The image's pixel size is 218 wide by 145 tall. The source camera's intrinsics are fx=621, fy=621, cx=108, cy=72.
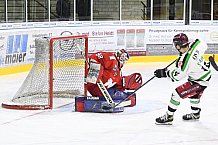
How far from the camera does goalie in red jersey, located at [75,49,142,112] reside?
6.97 metres

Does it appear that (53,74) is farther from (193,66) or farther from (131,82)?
(193,66)

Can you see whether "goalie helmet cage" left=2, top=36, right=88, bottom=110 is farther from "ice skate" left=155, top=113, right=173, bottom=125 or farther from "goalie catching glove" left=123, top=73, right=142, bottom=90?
"ice skate" left=155, top=113, right=173, bottom=125

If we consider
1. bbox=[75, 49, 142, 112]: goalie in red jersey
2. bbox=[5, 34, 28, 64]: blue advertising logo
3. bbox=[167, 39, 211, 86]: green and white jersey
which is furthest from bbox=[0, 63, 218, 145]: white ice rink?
bbox=[5, 34, 28, 64]: blue advertising logo

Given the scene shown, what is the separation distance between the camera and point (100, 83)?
22.8 ft

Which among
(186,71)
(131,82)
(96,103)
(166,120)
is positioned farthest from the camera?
(131,82)

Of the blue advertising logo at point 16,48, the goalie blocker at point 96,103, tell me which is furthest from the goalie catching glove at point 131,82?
the blue advertising logo at point 16,48

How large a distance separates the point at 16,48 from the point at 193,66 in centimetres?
513

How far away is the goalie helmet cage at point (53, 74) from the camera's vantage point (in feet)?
23.8

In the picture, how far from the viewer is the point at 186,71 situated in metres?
6.14

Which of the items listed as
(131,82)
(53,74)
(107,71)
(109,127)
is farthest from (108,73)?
(109,127)

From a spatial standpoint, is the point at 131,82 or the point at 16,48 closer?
the point at 131,82

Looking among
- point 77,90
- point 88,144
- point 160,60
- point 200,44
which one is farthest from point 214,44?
point 88,144

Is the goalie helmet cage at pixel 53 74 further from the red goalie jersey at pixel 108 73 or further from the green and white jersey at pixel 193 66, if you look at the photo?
the green and white jersey at pixel 193 66

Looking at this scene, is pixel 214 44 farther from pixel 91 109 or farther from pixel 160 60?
pixel 91 109
